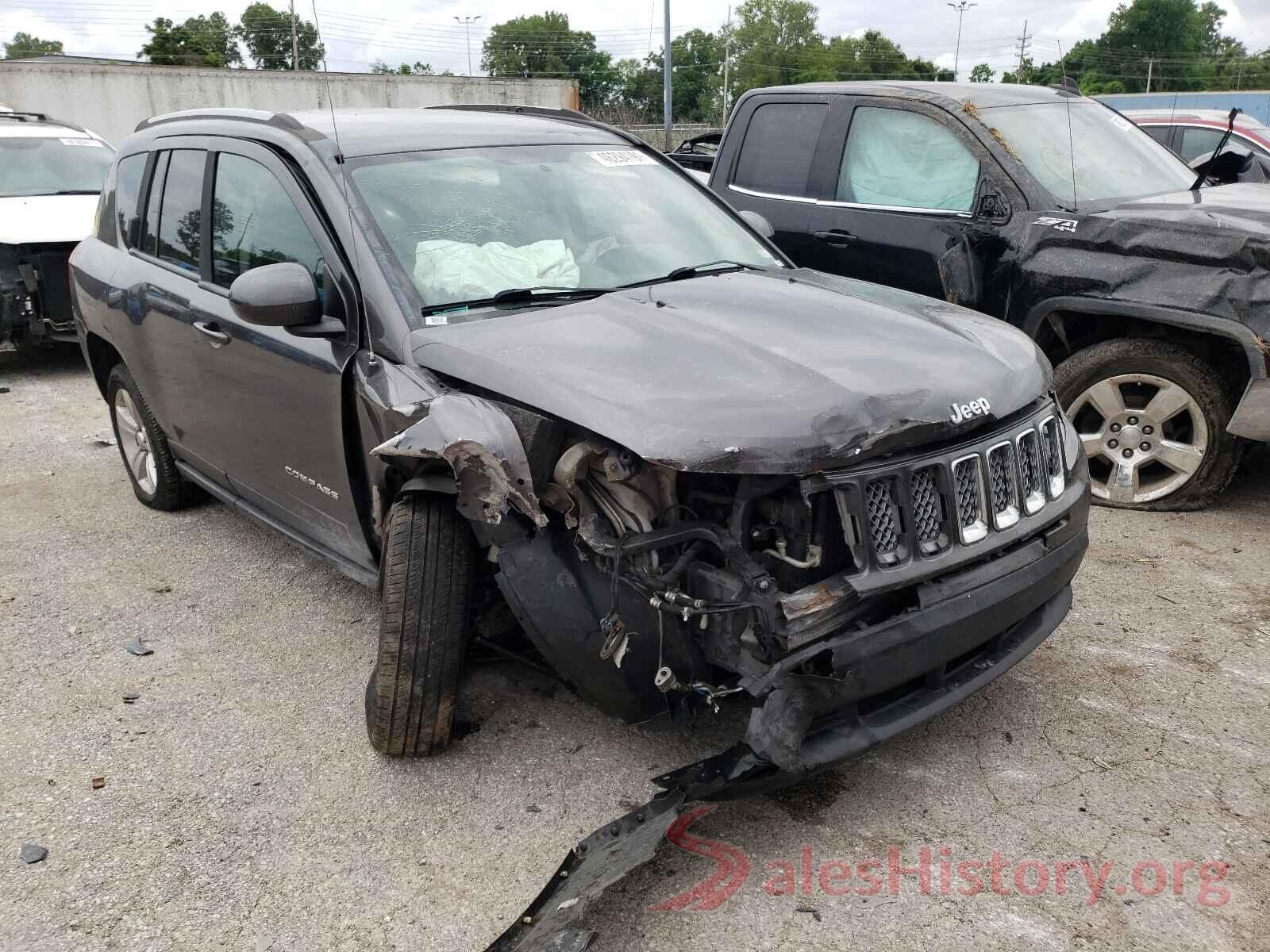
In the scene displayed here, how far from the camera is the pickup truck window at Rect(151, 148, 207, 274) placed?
415 centimetres

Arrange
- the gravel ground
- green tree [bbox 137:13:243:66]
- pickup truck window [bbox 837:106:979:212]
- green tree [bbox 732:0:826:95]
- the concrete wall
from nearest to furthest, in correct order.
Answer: the gravel ground → pickup truck window [bbox 837:106:979:212] → the concrete wall → green tree [bbox 137:13:243:66] → green tree [bbox 732:0:826:95]

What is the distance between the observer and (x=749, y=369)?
107 inches

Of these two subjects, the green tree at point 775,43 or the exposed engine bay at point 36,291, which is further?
the green tree at point 775,43

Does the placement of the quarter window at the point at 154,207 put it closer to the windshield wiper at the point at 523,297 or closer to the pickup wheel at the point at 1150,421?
the windshield wiper at the point at 523,297

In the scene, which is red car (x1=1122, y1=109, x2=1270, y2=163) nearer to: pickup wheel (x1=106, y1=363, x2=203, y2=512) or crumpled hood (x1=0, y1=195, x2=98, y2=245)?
pickup wheel (x1=106, y1=363, x2=203, y2=512)

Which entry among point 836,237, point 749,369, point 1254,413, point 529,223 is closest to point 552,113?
point 529,223

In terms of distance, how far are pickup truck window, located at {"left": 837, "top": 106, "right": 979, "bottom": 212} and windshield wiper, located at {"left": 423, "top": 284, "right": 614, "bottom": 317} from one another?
8.64ft

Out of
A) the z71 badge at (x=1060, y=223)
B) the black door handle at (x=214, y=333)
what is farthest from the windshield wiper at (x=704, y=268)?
the z71 badge at (x=1060, y=223)

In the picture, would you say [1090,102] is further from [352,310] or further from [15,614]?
[15,614]

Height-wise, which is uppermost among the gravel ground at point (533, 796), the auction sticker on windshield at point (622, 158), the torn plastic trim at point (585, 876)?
the auction sticker on windshield at point (622, 158)

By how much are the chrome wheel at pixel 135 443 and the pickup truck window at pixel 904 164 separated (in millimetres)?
3841

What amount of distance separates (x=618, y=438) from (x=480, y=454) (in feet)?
1.20

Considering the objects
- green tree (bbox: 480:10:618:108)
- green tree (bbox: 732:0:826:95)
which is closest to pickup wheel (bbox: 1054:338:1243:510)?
green tree (bbox: 480:10:618:108)

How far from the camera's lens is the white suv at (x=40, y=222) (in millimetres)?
8023
